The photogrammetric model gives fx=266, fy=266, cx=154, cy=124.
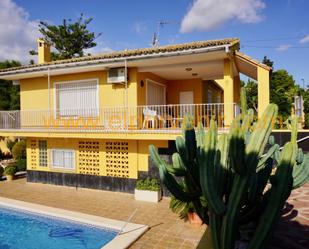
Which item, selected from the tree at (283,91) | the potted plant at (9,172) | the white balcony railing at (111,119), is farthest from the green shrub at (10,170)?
the tree at (283,91)

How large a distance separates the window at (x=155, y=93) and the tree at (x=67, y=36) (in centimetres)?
1935

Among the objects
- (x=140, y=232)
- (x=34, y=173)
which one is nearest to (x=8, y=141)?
(x=34, y=173)

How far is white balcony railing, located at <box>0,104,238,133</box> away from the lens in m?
12.9

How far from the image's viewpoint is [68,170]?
15.2 m

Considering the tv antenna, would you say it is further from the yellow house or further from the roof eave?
the roof eave

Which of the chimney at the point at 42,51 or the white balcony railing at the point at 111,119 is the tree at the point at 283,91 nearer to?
the white balcony railing at the point at 111,119

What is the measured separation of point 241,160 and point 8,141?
77.9 feet

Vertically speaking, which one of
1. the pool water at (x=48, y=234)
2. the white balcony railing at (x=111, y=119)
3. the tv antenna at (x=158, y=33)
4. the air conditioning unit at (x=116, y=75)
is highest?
the tv antenna at (x=158, y=33)

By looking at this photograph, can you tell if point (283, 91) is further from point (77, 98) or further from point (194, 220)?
point (194, 220)

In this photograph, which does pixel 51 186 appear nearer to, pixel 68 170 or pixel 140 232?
pixel 68 170

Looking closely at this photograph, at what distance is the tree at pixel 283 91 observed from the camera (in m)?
25.9

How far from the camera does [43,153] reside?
16.2m

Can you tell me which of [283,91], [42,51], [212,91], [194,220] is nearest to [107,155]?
[194,220]

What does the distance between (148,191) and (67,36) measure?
83.6 ft
